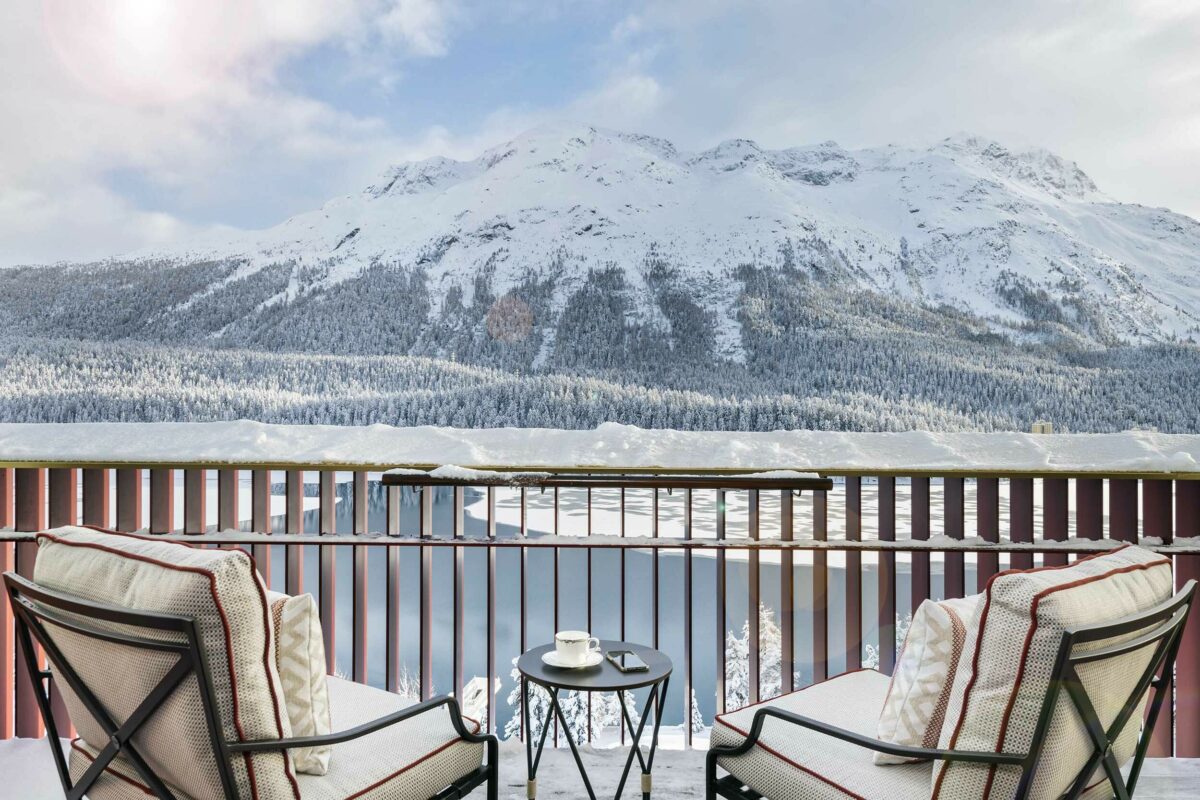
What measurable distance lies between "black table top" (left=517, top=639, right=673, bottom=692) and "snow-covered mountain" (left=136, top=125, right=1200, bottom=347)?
2640 mm

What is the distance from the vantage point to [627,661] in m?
1.89

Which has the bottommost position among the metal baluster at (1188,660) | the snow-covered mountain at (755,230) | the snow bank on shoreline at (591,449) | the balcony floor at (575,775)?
the balcony floor at (575,775)

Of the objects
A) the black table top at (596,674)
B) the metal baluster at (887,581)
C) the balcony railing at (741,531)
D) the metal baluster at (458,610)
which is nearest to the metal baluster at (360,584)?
the balcony railing at (741,531)

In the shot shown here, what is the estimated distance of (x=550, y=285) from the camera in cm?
455

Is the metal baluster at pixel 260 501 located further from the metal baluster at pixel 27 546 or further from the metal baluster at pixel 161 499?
the metal baluster at pixel 27 546

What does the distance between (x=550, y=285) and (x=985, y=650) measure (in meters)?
3.63

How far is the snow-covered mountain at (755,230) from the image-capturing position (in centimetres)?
439

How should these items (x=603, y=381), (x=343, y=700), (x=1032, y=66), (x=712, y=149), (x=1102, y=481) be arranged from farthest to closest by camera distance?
(x=712, y=149), (x=603, y=381), (x=1032, y=66), (x=1102, y=481), (x=343, y=700)

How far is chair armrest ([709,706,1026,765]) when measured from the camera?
3.87ft

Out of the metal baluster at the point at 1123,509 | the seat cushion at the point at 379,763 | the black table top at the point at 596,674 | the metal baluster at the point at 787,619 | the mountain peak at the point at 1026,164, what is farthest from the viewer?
the mountain peak at the point at 1026,164

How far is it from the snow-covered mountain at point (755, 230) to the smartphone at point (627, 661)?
8.58 ft

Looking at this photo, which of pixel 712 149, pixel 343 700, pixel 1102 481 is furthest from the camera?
pixel 712 149

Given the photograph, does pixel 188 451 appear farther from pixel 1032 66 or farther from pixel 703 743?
pixel 1032 66

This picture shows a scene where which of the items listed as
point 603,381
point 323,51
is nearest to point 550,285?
point 603,381
